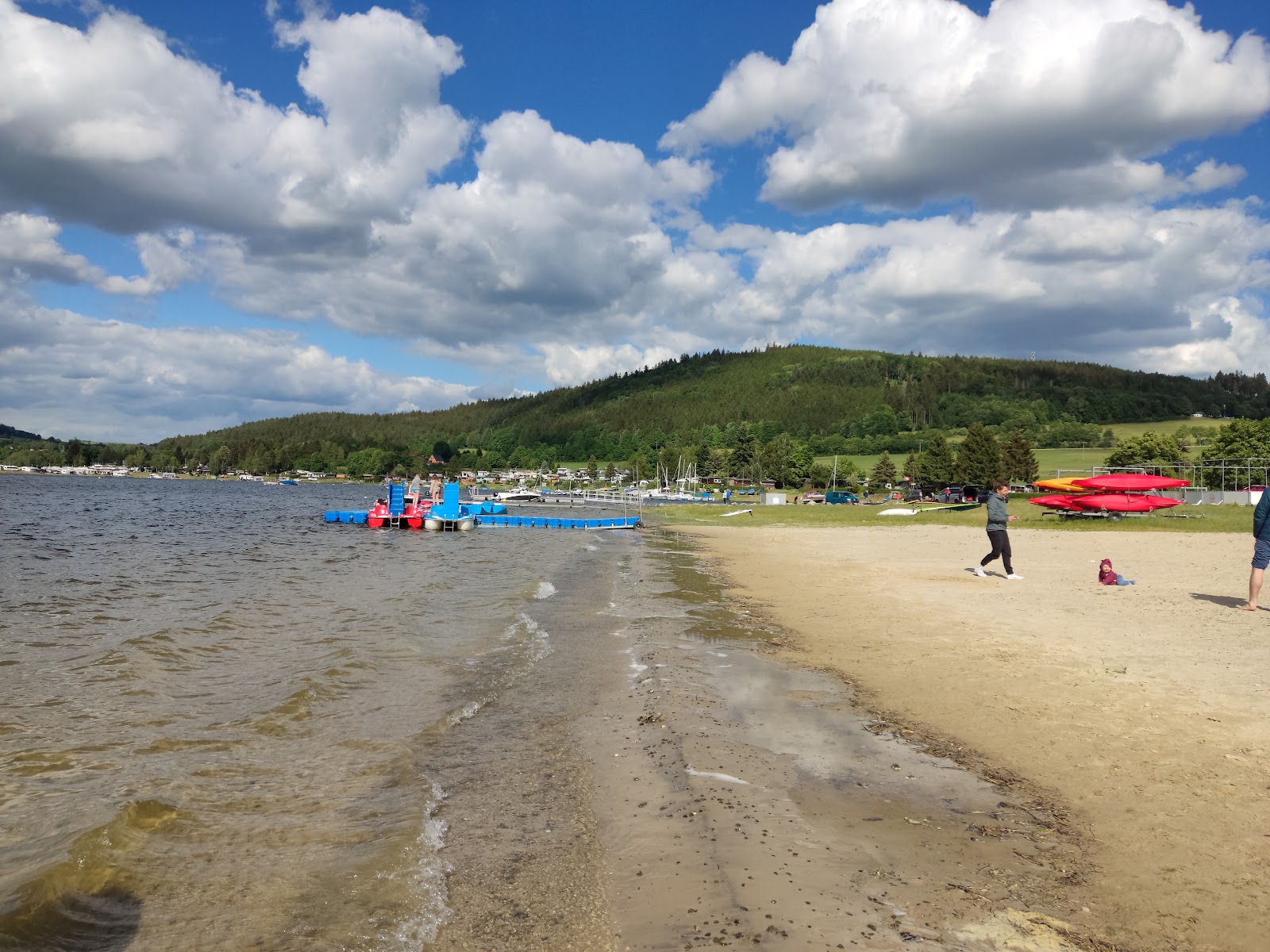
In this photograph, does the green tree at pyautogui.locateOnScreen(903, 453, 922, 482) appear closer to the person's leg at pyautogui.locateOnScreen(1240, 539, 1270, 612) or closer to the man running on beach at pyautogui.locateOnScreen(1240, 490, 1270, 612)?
the man running on beach at pyautogui.locateOnScreen(1240, 490, 1270, 612)

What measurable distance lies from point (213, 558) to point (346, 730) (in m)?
24.1

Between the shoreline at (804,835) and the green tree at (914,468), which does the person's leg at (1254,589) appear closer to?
the shoreline at (804,835)

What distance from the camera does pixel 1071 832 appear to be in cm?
545

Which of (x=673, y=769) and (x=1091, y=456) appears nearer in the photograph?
(x=673, y=769)

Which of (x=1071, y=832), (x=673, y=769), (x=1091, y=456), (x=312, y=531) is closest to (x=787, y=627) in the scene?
(x=673, y=769)

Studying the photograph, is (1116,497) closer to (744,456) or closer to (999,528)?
(999,528)

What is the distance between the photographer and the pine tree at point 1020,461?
9356 cm

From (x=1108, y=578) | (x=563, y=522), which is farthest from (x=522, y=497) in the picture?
(x=1108, y=578)

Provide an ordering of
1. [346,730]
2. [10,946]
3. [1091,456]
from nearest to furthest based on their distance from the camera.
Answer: [10,946] → [346,730] → [1091,456]

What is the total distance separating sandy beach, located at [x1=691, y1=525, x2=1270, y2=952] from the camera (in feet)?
15.0

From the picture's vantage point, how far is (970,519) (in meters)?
44.8

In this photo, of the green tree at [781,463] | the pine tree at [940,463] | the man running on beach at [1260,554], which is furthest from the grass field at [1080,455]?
the man running on beach at [1260,554]

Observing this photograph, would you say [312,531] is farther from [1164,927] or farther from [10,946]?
[1164,927]

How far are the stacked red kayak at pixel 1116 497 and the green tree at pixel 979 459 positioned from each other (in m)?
56.2
